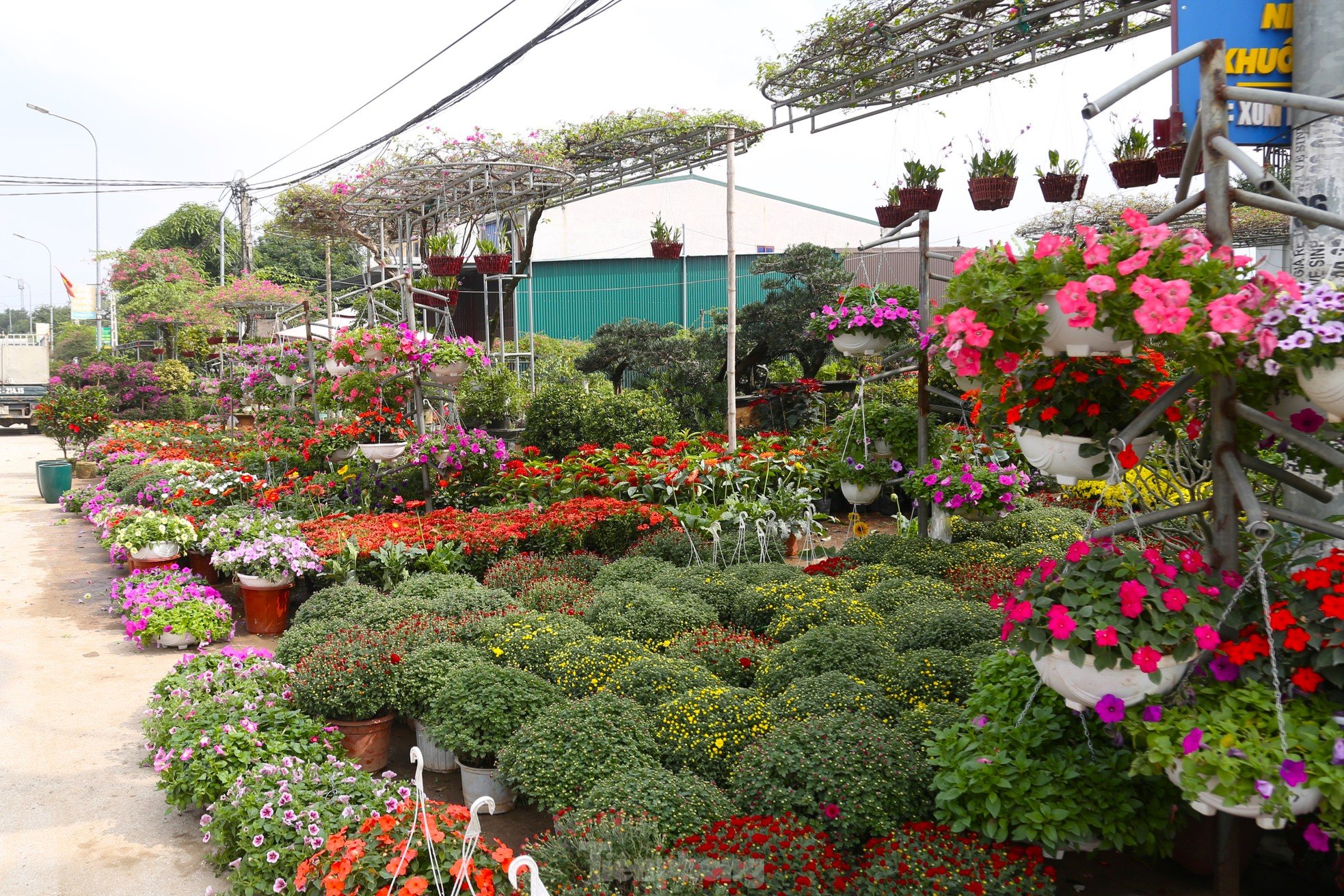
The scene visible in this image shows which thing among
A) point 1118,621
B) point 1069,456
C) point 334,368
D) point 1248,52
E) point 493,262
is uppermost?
point 493,262

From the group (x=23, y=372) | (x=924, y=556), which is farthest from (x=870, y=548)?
(x=23, y=372)

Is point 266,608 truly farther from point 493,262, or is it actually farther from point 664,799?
point 493,262

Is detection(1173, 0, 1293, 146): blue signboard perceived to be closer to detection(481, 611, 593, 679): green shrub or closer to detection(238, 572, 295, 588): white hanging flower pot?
detection(481, 611, 593, 679): green shrub

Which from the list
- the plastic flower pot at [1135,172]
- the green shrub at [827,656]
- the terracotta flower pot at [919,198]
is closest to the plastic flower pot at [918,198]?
the terracotta flower pot at [919,198]

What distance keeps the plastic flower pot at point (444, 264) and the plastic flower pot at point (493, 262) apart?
69 cm

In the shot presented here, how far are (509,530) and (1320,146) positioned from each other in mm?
5375

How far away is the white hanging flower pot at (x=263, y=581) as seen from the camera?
620cm

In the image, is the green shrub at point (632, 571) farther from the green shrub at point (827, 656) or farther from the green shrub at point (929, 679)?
the green shrub at point (929, 679)

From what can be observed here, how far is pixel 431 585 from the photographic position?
5652 mm

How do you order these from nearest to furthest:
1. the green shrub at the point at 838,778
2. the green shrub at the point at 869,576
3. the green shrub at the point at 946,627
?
the green shrub at the point at 838,778 → the green shrub at the point at 946,627 → the green shrub at the point at 869,576

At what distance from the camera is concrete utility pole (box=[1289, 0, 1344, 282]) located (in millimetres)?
2914

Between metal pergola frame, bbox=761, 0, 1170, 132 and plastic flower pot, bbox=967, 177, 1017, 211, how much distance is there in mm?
872

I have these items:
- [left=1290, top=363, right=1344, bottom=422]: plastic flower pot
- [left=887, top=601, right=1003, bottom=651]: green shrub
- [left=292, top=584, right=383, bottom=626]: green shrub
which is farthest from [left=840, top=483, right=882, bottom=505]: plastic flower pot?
[left=1290, top=363, right=1344, bottom=422]: plastic flower pot

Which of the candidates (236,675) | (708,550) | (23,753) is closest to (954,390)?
(708,550)
